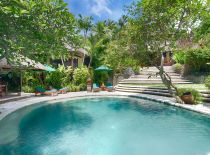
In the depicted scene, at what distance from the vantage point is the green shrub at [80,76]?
24125 mm

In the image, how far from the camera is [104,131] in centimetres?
960

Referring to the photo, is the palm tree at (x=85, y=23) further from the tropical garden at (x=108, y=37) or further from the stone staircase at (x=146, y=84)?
the stone staircase at (x=146, y=84)

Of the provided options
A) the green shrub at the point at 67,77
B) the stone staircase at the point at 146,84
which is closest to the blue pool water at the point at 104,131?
the stone staircase at the point at 146,84

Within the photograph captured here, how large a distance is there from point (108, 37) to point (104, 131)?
24229 millimetres

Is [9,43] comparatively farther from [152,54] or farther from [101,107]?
[152,54]

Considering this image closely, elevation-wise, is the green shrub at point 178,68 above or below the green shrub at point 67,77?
above

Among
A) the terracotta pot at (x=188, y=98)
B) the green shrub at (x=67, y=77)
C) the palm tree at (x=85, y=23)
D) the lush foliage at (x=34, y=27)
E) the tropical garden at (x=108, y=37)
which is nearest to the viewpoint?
the lush foliage at (x=34, y=27)

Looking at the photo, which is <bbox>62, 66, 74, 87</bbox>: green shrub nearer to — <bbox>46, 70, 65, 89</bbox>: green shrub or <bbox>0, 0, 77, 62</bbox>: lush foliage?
<bbox>46, 70, 65, 89</bbox>: green shrub

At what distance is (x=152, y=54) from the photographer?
17.4 m

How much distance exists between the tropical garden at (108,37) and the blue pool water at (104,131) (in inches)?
124

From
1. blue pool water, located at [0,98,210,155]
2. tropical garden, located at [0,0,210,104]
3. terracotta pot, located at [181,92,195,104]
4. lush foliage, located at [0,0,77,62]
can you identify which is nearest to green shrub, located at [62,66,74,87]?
tropical garden, located at [0,0,210,104]

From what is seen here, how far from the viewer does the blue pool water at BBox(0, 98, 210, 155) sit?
732 centimetres

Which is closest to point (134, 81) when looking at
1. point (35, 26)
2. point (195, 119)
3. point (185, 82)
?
point (185, 82)

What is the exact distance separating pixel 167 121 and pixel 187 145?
3571 mm
